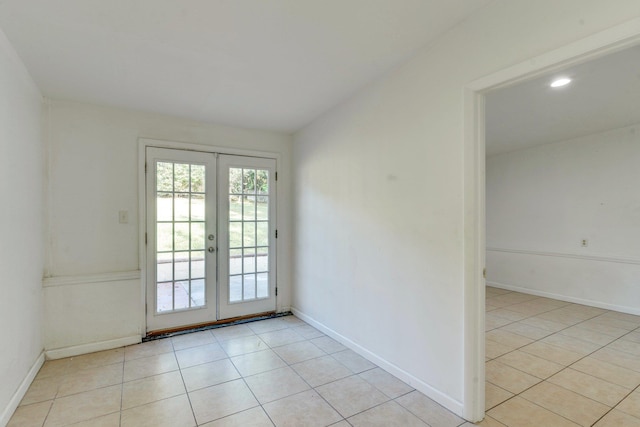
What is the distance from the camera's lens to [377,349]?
268cm

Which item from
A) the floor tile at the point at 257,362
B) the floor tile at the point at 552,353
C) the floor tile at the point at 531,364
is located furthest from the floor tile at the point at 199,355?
the floor tile at the point at 552,353

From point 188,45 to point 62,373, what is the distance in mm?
2858

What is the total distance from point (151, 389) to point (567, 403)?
9.97 feet

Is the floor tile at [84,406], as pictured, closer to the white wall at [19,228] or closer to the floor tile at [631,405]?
the white wall at [19,228]

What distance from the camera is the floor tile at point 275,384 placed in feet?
7.37

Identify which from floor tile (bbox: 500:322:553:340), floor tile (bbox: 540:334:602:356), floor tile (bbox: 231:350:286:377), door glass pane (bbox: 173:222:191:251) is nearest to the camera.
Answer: floor tile (bbox: 231:350:286:377)

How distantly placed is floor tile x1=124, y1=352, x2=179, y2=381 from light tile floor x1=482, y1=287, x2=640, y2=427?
2.50 metres

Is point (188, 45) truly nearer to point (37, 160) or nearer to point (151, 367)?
point (37, 160)

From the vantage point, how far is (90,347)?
2.98 metres

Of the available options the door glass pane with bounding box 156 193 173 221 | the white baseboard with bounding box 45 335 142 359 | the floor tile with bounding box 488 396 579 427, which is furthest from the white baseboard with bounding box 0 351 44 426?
the floor tile with bounding box 488 396 579 427

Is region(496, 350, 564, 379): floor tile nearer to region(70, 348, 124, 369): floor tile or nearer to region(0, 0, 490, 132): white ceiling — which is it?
region(0, 0, 490, 132): white ceiling

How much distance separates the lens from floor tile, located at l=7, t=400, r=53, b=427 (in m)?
1.94

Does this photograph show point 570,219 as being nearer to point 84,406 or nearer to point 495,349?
point 495,349

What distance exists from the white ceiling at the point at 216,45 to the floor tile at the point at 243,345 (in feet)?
8.12
